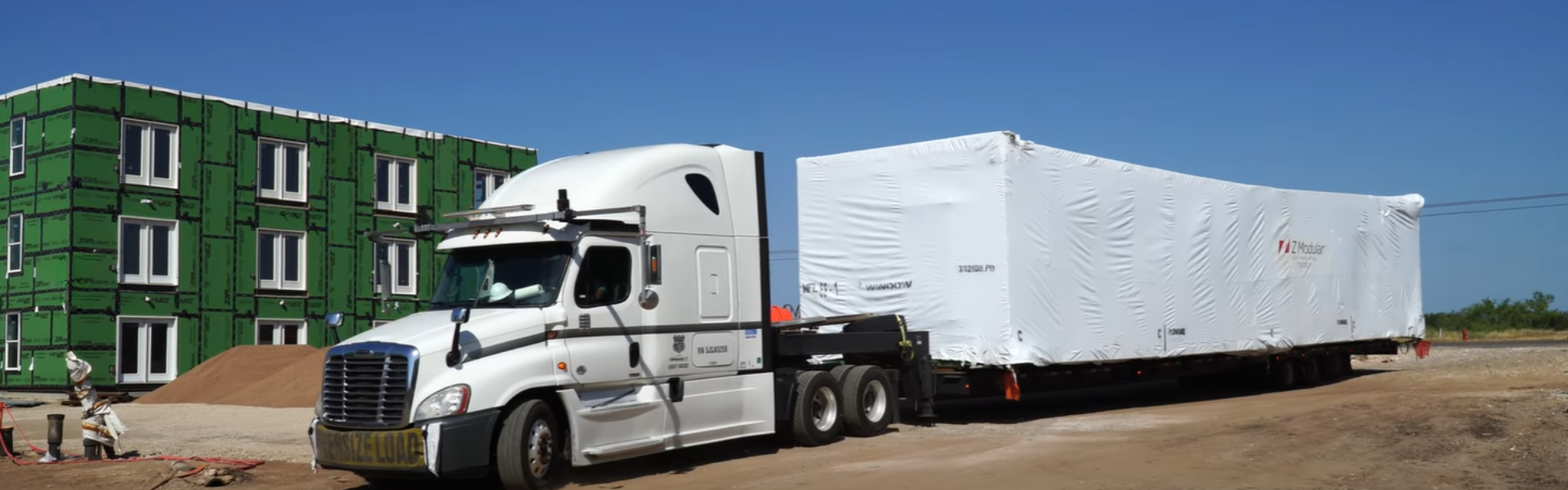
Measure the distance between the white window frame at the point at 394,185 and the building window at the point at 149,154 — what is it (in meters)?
5.96

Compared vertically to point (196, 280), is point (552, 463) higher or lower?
lower

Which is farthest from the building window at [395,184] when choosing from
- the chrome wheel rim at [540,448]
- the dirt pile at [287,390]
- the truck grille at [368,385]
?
the chrome wheel rim at [540,448]

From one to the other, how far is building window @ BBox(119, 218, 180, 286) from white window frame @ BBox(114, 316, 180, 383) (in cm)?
89

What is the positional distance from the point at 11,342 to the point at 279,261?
21.2 feet

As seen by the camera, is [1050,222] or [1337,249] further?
[1337,249]

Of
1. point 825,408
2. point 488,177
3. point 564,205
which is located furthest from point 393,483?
point 488,177

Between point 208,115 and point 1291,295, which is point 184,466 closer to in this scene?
point 1291,295

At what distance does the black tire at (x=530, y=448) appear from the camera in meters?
11.6

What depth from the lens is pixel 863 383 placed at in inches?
647

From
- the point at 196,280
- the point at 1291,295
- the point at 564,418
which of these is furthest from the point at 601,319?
the point at 196,280

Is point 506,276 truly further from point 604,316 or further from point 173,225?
point 173,225

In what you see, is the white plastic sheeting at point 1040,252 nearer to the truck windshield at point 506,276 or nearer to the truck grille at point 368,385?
the truck windshield at point 506,276

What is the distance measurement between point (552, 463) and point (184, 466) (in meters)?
3.97

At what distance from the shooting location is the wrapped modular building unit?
31656mm
